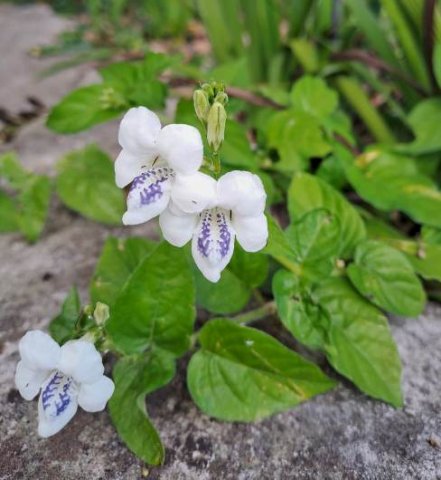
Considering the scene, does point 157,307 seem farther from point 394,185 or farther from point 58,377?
point 394,185

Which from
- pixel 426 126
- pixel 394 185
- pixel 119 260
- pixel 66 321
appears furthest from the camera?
pixel 426 126

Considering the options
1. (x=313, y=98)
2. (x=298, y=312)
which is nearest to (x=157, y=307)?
(x=298, y=312)

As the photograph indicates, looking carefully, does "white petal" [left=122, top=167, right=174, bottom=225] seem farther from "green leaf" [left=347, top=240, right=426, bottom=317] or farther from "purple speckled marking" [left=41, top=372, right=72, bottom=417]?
"green leaf" [left=347, top=240, right=426, bottom=317]

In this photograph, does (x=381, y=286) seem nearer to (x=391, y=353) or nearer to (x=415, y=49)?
(x=391, y=353)

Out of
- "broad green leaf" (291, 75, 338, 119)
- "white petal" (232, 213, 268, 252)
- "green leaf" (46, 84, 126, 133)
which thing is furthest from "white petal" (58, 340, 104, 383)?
"broad green leaf" (291, 75, 338, 119)

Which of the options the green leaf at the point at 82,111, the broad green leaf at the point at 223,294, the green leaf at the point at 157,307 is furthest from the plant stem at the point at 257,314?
the green leaf at the point at 82,111

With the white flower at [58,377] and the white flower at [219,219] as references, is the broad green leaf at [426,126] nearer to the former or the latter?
the white flower at [219,219]
